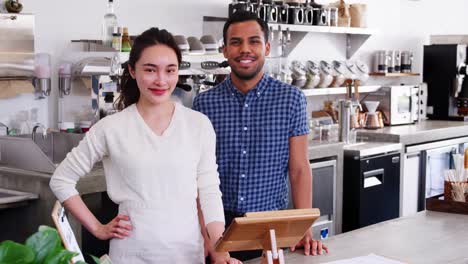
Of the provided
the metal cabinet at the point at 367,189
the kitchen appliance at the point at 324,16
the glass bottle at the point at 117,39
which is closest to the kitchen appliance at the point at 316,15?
the kitchen appliance at the point at 324,16

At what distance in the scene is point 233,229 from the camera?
1.90m

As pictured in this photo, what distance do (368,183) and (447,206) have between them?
7.21 feet

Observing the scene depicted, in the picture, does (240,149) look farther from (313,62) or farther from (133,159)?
(313,62)

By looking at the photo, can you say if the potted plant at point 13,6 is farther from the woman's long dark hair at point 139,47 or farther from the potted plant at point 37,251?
the potted plant at point 37,251

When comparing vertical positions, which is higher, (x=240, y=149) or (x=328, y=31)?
(x=328, y=31)

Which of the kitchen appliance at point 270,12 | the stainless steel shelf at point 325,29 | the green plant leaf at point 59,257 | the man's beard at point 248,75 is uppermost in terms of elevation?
the kitchen appliance at point 270,12

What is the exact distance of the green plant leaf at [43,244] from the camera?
111 cm

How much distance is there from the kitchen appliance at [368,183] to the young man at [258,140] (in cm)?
261

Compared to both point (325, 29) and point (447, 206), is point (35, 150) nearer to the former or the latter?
point (447, 206)

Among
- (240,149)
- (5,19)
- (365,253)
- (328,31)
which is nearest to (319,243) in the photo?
(365,253)

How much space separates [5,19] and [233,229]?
8.46 feet

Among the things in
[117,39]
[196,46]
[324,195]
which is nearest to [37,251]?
[117,39]

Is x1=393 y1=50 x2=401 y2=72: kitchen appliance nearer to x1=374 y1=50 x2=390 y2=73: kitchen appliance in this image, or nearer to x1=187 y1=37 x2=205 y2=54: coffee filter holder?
x1=374 y1=50 x2=390 y2=73: kitchen appliance

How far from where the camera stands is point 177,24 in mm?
5191
